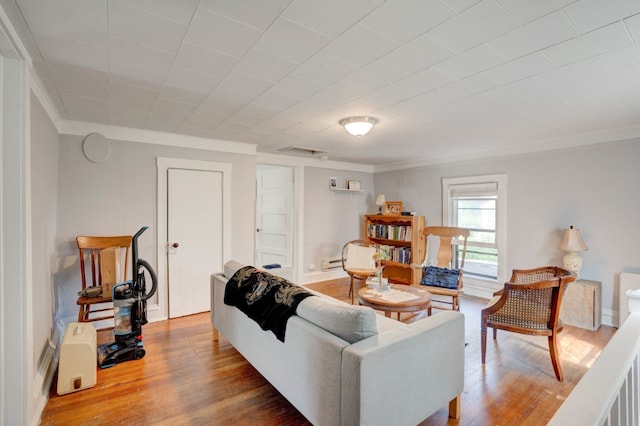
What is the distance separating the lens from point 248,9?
4.68 ft

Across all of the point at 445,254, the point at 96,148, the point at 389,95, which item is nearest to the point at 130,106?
the point at 96,148

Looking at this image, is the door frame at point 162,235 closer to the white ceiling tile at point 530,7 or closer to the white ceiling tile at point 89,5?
the white ceiling tile at point 89,5

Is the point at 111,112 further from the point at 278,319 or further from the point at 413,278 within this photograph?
the point at 413,278

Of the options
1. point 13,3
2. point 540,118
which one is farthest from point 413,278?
point 13,3

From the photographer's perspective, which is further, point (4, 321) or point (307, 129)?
point (307, 129)

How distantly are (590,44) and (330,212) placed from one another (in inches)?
172

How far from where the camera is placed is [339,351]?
1.47 meters

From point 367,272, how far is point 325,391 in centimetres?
284

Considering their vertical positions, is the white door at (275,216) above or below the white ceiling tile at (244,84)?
below

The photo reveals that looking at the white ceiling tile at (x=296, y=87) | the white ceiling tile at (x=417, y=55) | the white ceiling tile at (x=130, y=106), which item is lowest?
the white ceiling tile at (x=417, y=55)

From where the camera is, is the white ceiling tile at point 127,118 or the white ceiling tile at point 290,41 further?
the white ceiling tile at point 127,118

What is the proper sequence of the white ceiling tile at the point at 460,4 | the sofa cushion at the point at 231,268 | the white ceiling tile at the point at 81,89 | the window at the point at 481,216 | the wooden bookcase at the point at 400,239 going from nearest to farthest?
the white ceiling tile at the point at 460,4, the white ceiling tile at the point at 81,89, the sofa cushion at the point at 231,268, the window at the point at 481,216, the wooden bookcase at the point at 400,239

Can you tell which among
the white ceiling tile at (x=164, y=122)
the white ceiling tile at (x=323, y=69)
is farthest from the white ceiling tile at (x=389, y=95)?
the white ceiling tile at (x=164, y=122)

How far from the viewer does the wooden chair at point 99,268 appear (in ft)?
9.56
